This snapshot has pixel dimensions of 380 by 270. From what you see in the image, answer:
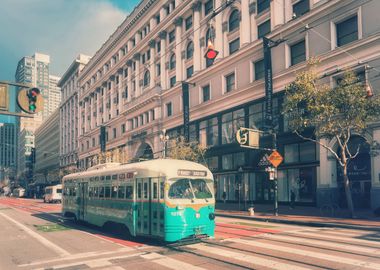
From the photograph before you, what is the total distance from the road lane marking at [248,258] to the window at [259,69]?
1008 inches

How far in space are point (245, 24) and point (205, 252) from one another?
30.3 metres

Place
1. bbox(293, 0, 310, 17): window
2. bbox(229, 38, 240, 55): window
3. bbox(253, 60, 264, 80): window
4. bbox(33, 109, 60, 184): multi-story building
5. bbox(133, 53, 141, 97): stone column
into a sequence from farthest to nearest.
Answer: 1. bbox(33, 109, 60, 184): multi-story building
2. bbox(133, 53, 141, 97): stone column
3. bbox(229, 38, 240, 55): window
4. bbox(253, 60, 264, 80): window
5. bbox(293, 0, 310, 17): window

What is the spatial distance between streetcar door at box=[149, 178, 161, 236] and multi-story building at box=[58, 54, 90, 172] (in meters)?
78.8

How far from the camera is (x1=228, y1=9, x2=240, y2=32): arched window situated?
39469mm

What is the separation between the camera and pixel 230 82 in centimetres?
4000

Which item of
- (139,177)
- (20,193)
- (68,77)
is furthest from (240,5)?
(20,193)

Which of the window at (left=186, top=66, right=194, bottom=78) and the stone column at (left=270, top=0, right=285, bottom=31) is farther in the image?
the window at (left=186, top=66, right=194, bottom=78)

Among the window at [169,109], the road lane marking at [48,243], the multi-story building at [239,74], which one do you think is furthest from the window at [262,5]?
the road lane marking at [48,243]

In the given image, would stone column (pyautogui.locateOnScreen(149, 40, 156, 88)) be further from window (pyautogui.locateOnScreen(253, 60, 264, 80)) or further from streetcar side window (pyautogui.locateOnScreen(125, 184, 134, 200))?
streetcar side window (pyautogui.locateOnScreen(125, 184, 134, 200))

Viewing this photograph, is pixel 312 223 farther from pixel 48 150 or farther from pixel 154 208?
pixel 48 150

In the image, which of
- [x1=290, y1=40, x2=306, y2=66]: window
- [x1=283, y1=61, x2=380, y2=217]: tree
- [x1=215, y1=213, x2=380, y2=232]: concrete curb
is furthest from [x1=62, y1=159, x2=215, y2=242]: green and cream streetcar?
[x1=290, y1=40, x2=306, y2=66]: window

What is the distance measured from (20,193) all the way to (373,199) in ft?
329

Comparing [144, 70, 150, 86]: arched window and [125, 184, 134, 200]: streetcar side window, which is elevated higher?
[144, 70, 150, 86]: arched window

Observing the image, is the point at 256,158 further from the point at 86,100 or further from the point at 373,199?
the point at 86,100
